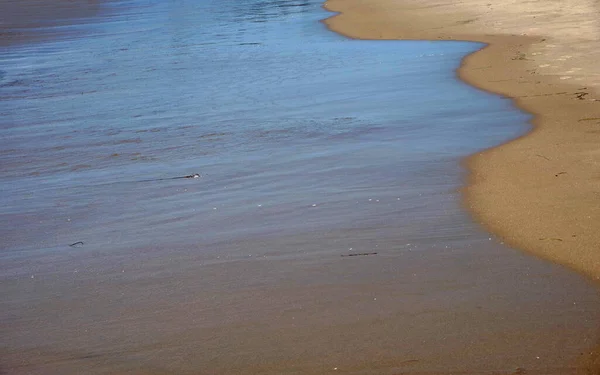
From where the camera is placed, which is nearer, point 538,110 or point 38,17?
point 538,110

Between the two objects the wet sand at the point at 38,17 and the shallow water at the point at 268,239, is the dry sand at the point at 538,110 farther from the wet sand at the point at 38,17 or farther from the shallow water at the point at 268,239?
the wet sand at the point at 38,17

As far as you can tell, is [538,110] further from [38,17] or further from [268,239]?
[38,17]

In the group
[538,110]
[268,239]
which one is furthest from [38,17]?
[268,239]

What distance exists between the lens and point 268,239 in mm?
5676

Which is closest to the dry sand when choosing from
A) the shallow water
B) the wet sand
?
the shallow water

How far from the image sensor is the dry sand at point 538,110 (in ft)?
18.1

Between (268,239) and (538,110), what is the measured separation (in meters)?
4.43

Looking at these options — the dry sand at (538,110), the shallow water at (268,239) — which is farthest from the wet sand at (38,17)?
the shallow water at (268,239)

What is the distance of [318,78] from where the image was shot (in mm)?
12047

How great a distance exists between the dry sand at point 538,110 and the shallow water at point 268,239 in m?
0.27

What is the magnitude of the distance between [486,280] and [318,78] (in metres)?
7.55

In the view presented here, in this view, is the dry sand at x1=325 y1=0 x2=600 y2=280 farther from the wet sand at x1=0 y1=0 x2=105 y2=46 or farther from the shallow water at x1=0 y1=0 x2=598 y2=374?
the wet sand at x1=0 y1=0 x2=105 y2=46

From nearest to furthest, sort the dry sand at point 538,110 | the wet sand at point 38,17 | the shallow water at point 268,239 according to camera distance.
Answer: the shallow water at point 268,239
the dry sand at point 538,110
the wet sand at point 38,17

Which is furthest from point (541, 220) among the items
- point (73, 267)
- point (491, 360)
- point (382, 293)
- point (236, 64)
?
point (236, 64)
